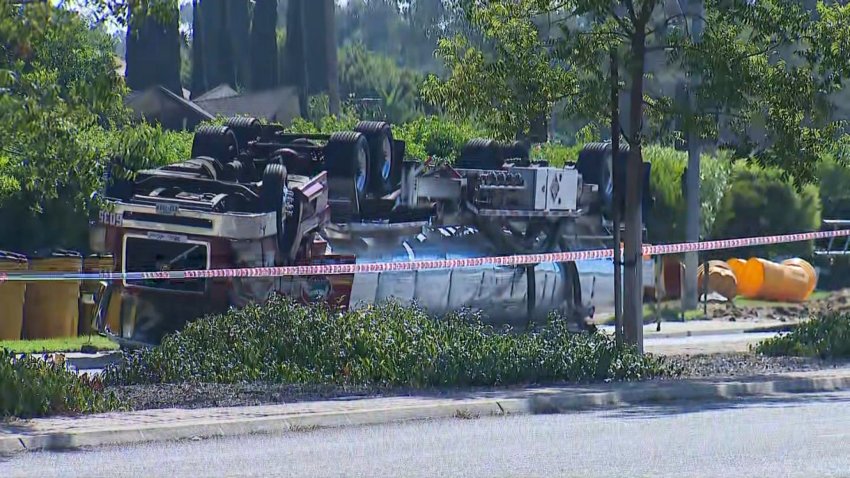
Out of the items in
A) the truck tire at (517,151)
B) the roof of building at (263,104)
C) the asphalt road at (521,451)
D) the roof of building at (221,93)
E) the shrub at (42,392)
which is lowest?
the asphalt road at (521,451)

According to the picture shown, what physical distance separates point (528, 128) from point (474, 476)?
790cm

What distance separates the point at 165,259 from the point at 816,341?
333 inches

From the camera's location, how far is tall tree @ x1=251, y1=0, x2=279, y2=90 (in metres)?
23.1

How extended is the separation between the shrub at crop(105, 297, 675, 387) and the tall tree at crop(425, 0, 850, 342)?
69.0 inches

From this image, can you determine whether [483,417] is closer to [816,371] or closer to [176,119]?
[816,371]

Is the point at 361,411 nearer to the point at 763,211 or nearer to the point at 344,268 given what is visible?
the point at 344,268

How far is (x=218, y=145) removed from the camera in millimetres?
20609

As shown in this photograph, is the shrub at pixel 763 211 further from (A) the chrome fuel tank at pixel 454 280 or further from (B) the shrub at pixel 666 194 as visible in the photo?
(A) the chrome fuel tank at pixel 454 280

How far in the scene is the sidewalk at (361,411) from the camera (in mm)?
10930

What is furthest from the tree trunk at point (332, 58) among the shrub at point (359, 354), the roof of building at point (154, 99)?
the shrub at point (359, 354)

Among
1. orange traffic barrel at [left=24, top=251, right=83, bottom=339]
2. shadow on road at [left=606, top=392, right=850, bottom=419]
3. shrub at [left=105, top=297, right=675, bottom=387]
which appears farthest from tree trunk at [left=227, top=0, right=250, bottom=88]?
shadow on road at [left=606, top=392, right=850, bottom=419]

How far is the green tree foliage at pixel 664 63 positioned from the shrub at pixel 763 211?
15928 mm

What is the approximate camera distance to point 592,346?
15.1 meters

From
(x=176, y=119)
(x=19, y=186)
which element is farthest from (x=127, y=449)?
(x=176, y=119)
